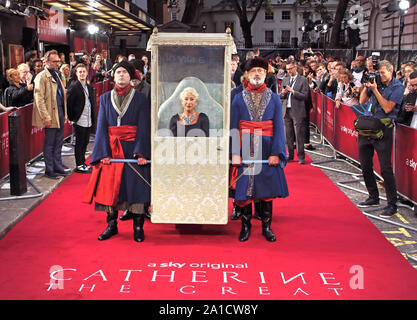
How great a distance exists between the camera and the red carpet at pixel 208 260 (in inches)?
194

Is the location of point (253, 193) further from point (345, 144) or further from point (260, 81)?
point (345, 144)

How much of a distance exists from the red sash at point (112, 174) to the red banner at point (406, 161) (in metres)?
3.70

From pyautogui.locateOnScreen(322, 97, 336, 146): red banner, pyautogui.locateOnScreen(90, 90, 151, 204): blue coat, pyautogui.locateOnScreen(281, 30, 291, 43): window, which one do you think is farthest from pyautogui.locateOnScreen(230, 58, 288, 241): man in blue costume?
pyautogui.locateOnScreen(281, 30, 291, 43): window

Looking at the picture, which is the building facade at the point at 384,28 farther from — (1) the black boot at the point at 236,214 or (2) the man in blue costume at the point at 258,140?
(2) the man in blue costume at the point at 258,140

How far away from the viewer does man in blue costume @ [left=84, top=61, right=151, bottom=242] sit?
249 inches

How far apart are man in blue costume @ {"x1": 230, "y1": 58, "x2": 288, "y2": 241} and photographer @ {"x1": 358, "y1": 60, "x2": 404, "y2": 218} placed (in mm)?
1628

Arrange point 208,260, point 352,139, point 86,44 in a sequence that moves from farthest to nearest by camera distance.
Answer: point 86,44, point 352,139, point 208,260

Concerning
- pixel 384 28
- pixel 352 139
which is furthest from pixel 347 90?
pixel 384 28

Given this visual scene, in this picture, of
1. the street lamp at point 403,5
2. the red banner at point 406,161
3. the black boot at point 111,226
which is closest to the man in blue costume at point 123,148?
the black boot at point 111,226

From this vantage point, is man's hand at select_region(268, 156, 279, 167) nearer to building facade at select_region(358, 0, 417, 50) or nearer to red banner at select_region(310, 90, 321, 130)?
red banner at select_region(310, 90, 321, 130)

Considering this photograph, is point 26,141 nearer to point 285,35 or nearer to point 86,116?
point 86,116

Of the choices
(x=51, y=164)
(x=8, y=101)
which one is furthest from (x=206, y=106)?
(x=8, y=101)

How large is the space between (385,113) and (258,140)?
6.87 feet

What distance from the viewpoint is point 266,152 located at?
640cm
